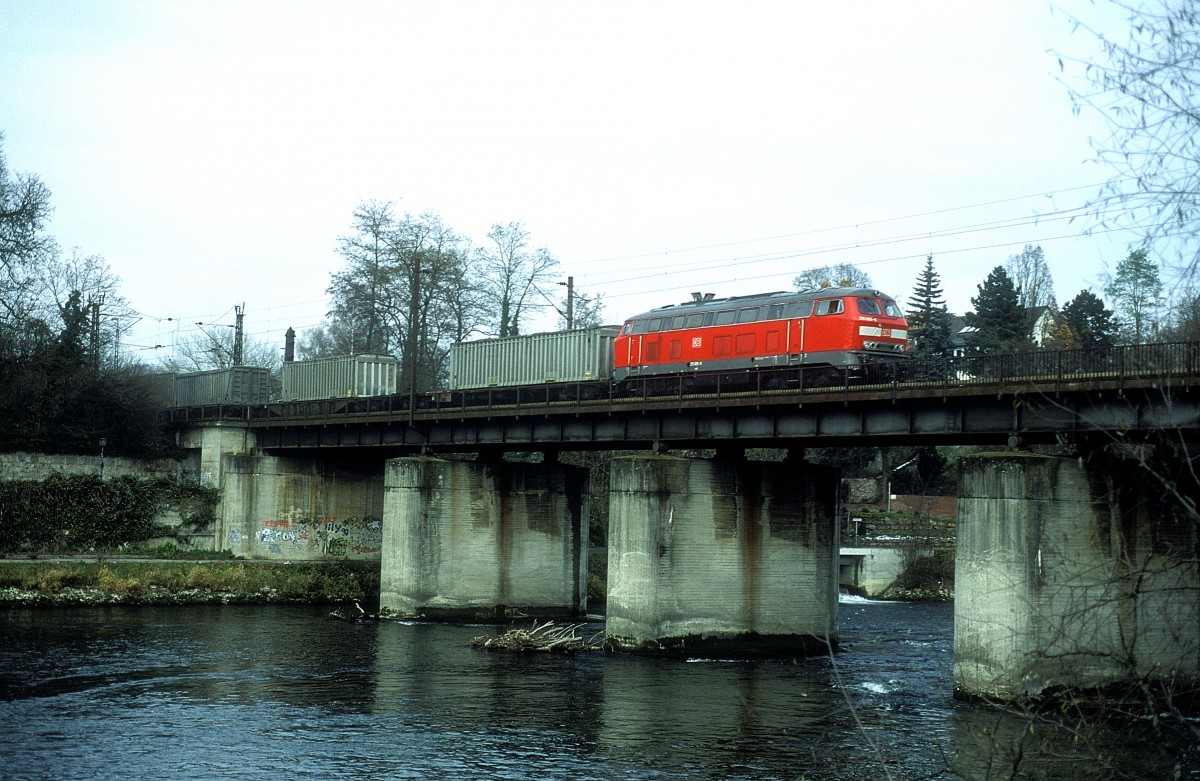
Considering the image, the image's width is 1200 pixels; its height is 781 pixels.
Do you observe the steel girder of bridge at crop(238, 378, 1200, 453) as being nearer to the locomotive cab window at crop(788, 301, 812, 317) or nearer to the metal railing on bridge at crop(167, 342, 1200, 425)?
the metal railing on bridge at crop(167, 342, 1200, 425)

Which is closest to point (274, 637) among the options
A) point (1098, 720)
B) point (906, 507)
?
point (1098, 720)

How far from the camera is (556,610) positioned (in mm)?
53000

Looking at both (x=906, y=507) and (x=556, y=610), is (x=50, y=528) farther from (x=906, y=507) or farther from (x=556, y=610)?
(x=906, y=507)

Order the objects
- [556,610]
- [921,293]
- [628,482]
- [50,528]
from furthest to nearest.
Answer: [921,293]
[50,528]
[556,610]
[628,482]

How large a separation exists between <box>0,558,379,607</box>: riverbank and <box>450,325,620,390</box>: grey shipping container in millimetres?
11219

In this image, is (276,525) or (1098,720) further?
(276,525)

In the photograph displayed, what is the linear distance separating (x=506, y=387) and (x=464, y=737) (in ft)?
85.8

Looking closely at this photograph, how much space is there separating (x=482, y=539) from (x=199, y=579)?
523 inches

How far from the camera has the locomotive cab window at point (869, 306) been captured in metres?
41.2

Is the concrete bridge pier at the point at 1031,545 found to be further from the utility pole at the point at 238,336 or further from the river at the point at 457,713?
the utility pole at the point at 238,336

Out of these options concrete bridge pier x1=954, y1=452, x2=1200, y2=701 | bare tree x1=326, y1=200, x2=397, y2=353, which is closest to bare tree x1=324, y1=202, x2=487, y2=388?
bare tree x1=326, y1=200, x2=397, y2=353

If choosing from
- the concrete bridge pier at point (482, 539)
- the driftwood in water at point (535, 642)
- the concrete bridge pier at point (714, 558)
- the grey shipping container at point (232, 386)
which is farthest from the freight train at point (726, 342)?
the grey shipping container at point (232, 386)

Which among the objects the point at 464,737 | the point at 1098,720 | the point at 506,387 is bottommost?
the point at 464,737

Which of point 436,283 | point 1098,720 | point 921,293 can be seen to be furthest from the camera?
point 921,293
